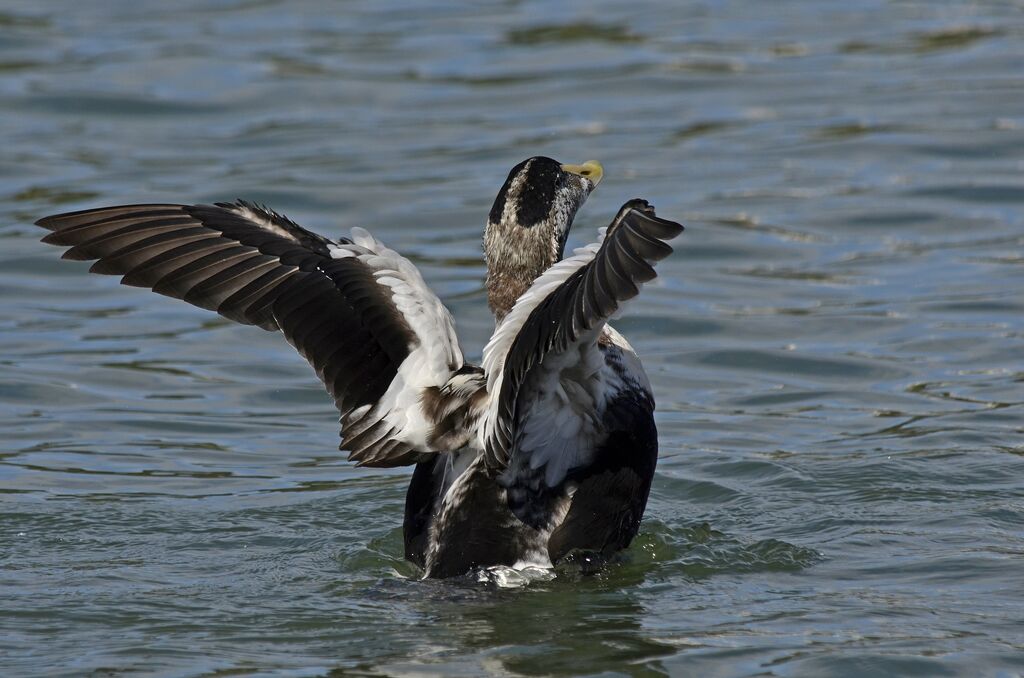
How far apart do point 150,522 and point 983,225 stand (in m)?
6.35

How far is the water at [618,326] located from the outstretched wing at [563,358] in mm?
442

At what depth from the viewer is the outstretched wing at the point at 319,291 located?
5801 mm

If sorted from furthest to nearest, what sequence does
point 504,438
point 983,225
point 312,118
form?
point 312,118, point 983,225, point 504,438

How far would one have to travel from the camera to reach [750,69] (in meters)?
15.0

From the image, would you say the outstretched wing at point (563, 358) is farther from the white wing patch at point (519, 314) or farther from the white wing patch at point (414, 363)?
the white wing patch at point (414, 363)

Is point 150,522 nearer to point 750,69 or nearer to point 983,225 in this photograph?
point 983,225

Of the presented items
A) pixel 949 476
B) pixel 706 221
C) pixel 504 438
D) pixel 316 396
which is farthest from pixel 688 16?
pixel 504 438

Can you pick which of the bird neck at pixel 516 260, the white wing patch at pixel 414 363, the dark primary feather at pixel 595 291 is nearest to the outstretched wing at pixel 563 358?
the dark primary feather at pixel 595 291

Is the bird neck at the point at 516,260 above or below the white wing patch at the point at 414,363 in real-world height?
above

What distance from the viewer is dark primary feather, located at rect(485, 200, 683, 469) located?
4.76 m

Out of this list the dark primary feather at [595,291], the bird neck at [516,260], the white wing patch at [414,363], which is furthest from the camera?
the bird neck at [516,260]

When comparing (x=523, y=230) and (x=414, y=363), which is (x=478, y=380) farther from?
(x=523, y=230)

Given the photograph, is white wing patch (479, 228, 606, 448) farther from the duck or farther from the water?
the water

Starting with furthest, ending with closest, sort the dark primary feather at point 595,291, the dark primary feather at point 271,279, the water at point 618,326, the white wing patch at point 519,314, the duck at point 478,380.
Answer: the dark primary feather at point 271,279, the duck at point 478,380, the water at point 618,326, the white wing patch at point 519,314, the dark primary feather at point 595,291
